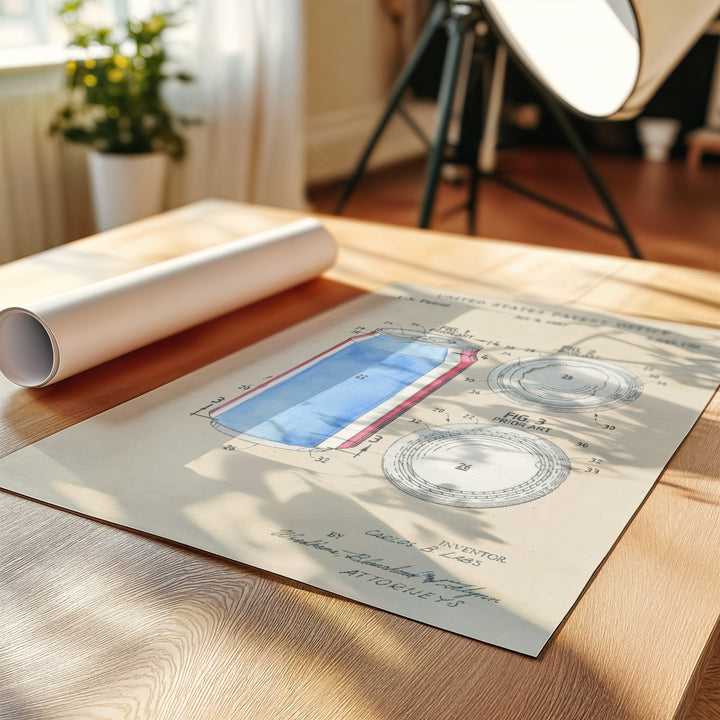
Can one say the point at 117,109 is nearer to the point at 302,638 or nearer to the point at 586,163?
the point at 586,163

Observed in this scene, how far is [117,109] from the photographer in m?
2.57

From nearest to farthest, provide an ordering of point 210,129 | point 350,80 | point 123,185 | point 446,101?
point 446,101
point 123,185
point 210,129
point 350,80

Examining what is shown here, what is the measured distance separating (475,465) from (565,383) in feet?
0.66

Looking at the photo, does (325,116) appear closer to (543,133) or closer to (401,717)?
(543,133)

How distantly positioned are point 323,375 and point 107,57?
1.96 m

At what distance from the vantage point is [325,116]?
389cm

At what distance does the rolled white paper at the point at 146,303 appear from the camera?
34.2 inches

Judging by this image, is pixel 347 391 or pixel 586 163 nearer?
pixel 347 391

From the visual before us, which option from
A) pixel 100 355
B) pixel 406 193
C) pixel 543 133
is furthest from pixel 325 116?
pixel 100 355

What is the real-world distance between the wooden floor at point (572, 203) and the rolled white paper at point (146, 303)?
193 centimetres

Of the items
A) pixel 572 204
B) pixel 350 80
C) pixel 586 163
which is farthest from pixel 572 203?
pixel 586 163

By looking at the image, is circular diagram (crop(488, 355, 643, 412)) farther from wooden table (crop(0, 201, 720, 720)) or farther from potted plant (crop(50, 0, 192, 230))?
potted plant (crop(50, 0, 192, 230))

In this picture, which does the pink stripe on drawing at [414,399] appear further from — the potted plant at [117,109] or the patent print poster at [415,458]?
the potted plant at [117,109]

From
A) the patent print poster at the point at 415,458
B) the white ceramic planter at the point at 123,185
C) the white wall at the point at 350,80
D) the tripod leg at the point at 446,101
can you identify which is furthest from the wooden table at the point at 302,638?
the white wall at the point at 350,80
